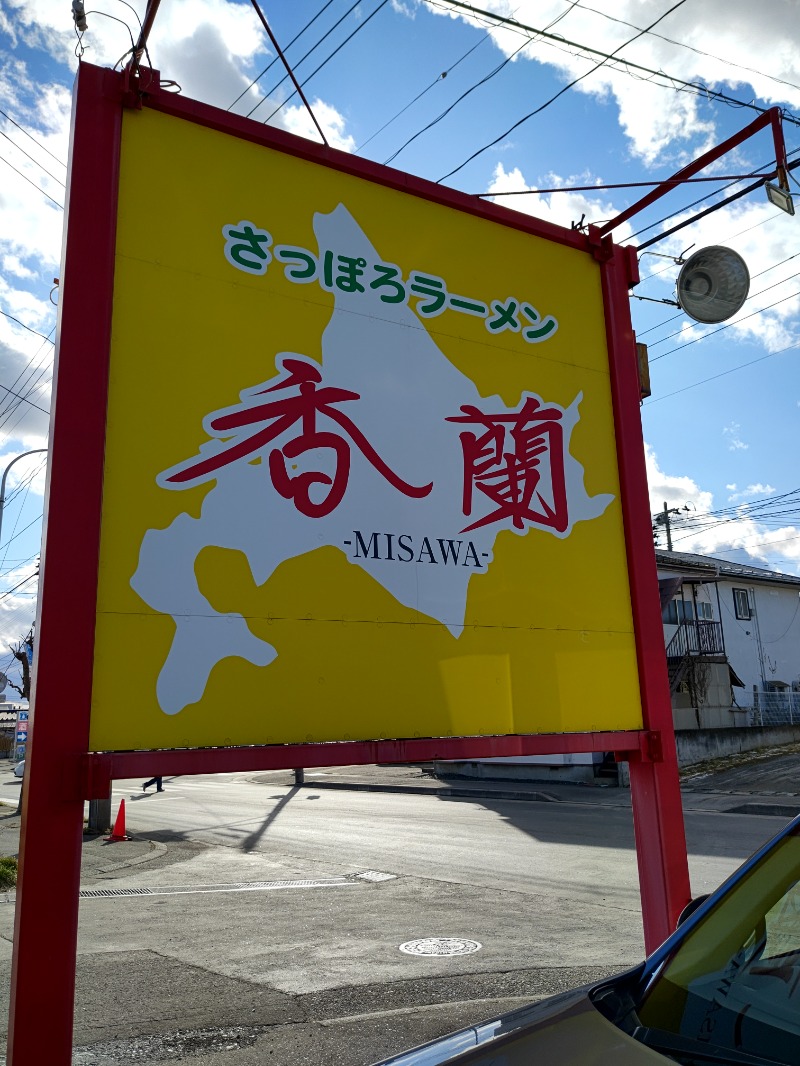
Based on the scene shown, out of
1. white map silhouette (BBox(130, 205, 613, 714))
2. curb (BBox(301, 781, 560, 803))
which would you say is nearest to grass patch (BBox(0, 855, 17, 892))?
white map silhouette (BBox(130, 205, 613, 714))

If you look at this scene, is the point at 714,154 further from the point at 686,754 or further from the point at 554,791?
the point at 686,754

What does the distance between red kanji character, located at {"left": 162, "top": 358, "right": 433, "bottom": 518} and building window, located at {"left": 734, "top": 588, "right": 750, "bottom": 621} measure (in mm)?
34606

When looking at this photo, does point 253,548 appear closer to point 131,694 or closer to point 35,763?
point 131,694

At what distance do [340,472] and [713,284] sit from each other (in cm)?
327

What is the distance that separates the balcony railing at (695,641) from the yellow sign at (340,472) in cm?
2523

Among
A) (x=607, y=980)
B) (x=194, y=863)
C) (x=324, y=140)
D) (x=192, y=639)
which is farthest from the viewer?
(x=194, y=863)

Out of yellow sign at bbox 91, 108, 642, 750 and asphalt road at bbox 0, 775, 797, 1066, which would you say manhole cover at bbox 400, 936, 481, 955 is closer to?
asphalt road at bbox 0, 775, 797, 1066

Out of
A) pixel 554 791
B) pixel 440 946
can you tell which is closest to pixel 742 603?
pixel 554 791

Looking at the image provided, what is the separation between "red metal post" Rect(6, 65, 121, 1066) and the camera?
11.0 feet

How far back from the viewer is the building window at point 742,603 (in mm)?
36219

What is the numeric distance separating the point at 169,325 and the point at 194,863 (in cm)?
1152

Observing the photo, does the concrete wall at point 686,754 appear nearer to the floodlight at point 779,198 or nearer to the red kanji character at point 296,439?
the floodlight at point 779,198

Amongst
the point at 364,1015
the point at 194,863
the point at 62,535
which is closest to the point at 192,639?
the point at 62,535

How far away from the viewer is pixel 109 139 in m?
4.25
